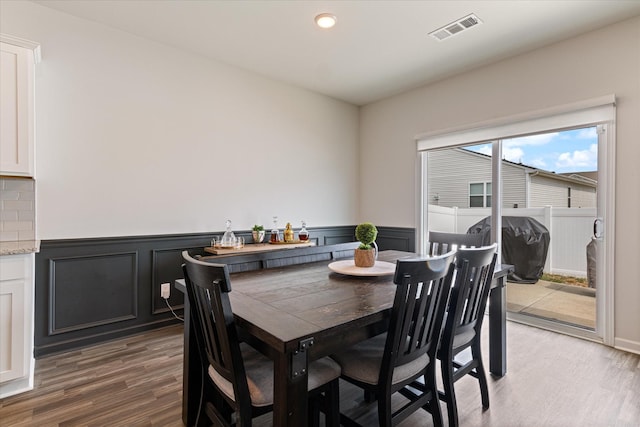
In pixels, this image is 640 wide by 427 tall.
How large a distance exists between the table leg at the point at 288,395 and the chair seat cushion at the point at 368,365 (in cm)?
41

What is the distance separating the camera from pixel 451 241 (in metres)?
2.67

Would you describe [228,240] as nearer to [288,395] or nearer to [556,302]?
[288,395]

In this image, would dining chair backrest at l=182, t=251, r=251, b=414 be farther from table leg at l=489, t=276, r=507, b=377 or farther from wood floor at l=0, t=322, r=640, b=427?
table leg at l=489, t=276, r=507, b=377

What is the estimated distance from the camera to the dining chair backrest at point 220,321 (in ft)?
3.81

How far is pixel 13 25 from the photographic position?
2.42 meters

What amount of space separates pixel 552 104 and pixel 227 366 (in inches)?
137

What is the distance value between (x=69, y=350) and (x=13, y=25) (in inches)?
101

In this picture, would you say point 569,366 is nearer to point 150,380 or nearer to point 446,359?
point 446,359

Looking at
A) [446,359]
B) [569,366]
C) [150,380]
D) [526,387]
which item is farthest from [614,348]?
[150,380]

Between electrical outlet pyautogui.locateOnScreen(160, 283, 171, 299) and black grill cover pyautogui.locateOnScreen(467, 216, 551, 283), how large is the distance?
Answer: 10.5 feet

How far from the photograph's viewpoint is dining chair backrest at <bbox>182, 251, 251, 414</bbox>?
1.16 m

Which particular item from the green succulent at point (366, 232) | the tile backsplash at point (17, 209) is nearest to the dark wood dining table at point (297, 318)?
the green succulent at point (366, 232)

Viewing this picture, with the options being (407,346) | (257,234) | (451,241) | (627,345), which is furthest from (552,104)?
(257,234)

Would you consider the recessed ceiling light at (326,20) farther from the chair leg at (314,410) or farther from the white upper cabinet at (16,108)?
the chair leg at (314,410)
